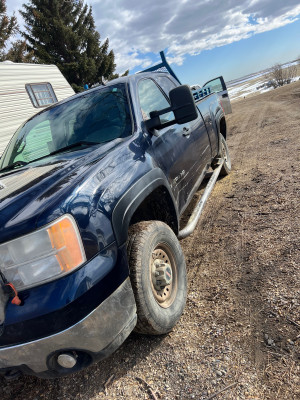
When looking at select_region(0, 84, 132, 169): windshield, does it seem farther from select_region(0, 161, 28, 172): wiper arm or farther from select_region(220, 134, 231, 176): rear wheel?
select_region(220, 134, 231, 176): rear wheel

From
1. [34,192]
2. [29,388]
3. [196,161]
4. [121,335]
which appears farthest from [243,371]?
[196,161]

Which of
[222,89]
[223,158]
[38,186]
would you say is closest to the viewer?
[38,186]

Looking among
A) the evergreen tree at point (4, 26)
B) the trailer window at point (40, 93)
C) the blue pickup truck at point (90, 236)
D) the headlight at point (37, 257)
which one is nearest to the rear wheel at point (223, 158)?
the blue pickup truck at point (90, 236)

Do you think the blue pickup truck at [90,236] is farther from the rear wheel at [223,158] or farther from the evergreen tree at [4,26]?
the evergreen tree at [4,26]

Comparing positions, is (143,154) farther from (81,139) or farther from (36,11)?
(36,11)

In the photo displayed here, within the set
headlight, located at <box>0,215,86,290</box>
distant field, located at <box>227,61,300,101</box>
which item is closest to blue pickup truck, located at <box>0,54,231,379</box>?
headlight, located at <box>0,215,86,290</box>

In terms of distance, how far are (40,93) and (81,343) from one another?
7986mm

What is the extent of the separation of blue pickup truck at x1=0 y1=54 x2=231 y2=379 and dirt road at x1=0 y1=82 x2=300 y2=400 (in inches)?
9.7

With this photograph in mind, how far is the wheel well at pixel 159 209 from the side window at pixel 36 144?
1.06 metres

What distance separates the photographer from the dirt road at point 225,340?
6.04 ft

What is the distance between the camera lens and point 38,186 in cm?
188

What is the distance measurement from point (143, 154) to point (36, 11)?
29641 mm

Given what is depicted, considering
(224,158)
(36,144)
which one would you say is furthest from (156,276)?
(224,158)

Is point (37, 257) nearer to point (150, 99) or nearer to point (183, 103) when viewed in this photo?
point (183, 103)
